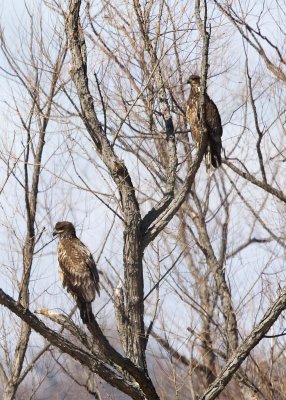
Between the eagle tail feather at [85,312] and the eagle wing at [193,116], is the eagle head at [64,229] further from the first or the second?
the eagle wing at [193,116]

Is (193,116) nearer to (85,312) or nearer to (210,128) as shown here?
(210,128)

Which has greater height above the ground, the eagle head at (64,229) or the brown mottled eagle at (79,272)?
the eagle head at (64,229)

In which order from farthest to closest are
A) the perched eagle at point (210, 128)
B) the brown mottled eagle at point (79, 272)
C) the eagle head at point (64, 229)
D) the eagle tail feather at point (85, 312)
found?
the eagle head at point (64, 229), the perched eagle at point (210, 128), the brown mottled eagle at point (79, 272), the eagle tail feather at point (85, 312)

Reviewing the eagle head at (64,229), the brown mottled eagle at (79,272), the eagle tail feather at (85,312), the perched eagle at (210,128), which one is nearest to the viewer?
the eagle tail feather at (85,312)

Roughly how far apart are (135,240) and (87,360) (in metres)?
0.93

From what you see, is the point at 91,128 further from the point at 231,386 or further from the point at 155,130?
the point at 231,386

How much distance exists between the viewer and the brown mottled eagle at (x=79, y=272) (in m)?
5.65

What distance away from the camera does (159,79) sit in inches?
253

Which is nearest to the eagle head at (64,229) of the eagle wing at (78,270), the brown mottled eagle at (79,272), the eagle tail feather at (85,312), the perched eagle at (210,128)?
the brown mottled eagle at (79,272)

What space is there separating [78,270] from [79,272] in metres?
0.02

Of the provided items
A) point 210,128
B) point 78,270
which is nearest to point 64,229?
point 78,270

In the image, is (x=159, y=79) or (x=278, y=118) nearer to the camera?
(x=159, y=79)

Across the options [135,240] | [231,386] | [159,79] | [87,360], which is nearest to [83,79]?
[159,79]

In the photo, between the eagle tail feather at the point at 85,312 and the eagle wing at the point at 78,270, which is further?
the eagle wing at the point at 78,270
